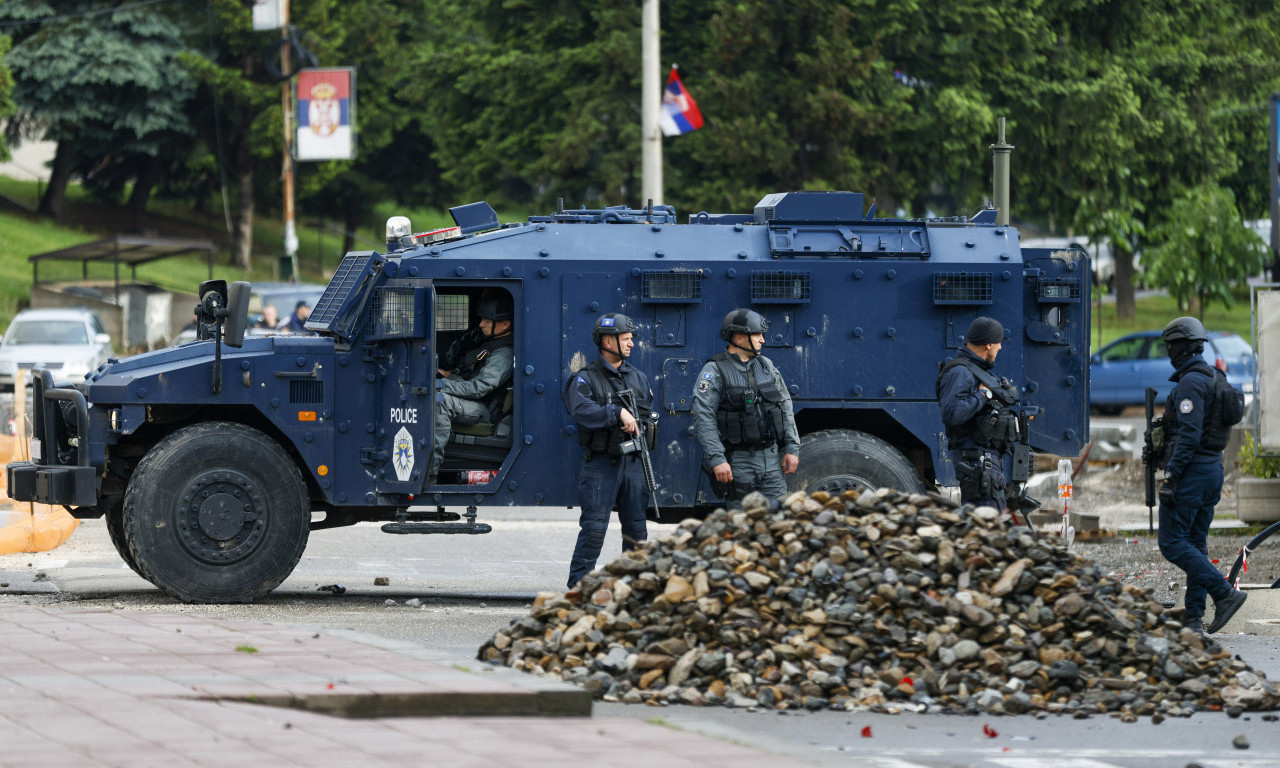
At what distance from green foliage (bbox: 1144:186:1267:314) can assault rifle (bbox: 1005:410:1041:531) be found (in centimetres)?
2669

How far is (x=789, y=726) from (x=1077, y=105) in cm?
3054

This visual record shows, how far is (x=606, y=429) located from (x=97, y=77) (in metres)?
44.9

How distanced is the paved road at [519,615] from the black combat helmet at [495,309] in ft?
6.08

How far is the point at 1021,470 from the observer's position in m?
A: 11.1

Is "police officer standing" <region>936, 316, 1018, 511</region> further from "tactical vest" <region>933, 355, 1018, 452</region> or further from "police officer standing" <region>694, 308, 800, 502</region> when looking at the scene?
"police officer standing" <region>694, 308, 800, 502</region>

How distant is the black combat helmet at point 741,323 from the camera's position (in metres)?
10.5

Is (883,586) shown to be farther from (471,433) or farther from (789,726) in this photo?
(471,433)

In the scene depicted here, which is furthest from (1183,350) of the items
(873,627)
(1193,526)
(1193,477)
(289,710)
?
(289,710)

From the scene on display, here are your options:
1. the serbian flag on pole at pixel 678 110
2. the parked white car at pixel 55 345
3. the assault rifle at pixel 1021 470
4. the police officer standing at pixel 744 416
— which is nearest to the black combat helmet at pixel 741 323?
the police officer standing at pixel 744 416

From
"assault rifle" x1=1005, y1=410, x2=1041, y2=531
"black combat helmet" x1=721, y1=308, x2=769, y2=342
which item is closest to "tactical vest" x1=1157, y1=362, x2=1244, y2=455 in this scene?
"assault rifle" x1=1005, y1=410, x2=1041, y2=531

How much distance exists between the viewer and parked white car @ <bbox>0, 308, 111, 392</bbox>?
31.1m

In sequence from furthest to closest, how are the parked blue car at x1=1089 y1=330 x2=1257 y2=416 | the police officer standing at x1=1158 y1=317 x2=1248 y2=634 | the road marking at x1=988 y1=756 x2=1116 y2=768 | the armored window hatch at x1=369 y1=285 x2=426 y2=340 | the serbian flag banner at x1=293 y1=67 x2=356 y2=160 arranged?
the serbian flag banner at x1=293 y1=67 x2=356 y2=160, the parked blue car at x1=1089 y1=330 x2=1257 y2=416, the armored window hatch at x1=369 y1=285 x2=426 y2=340, the police officer standing at x1=1158 y1=317 x2=1248 y2=634, the road marking at x1=988 y1=756 x2=1116 y2=768

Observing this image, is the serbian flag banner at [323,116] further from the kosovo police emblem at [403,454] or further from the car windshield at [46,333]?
the kosovo police emblem at [403,454]

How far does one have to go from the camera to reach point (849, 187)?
1387 inches
